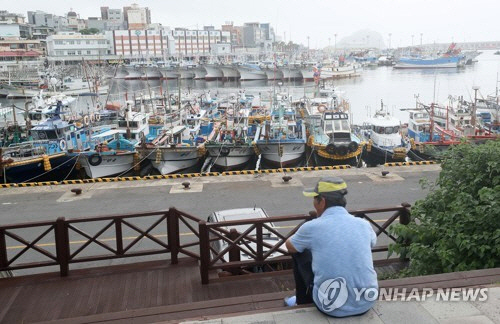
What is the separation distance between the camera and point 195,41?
516 ft

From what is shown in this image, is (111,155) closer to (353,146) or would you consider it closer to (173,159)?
(173,159)

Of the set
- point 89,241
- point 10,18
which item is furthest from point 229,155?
point 10,18

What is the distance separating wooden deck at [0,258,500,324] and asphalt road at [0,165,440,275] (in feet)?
14.4

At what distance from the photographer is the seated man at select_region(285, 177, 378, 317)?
4086mm

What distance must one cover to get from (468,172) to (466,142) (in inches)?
35.4

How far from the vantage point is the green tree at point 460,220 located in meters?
5.57

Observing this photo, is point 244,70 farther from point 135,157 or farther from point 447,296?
point 447,296

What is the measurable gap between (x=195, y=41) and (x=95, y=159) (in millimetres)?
139443

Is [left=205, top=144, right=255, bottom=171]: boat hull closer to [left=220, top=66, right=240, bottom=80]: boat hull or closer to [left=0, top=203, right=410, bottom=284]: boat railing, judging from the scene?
[left=0, top=203, right=410, bottom=284]: boat railing

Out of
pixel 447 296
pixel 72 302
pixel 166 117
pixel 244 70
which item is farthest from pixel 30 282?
pixel 244 70

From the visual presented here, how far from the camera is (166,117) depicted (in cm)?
3177

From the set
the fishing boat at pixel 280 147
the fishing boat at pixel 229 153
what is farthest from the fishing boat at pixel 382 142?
the fishing boat at pixel 229 153

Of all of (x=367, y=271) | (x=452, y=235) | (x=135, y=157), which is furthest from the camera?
(x=135, y=157)

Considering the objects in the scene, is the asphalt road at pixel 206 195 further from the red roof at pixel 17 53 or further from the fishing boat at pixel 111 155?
the red roof at pixel 17 53
